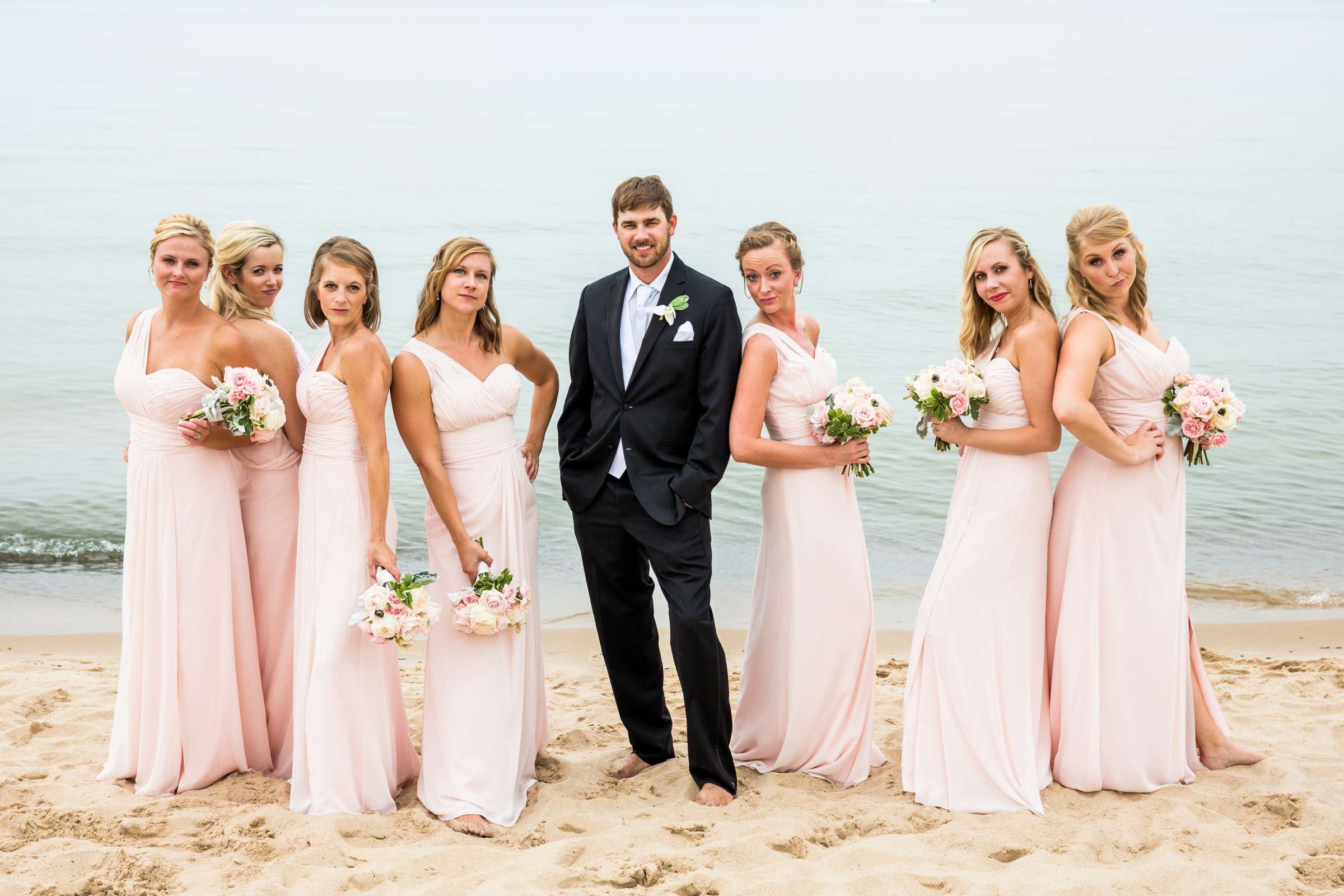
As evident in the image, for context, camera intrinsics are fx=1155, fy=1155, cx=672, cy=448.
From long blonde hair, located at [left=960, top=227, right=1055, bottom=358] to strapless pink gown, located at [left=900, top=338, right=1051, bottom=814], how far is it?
0.19 metres

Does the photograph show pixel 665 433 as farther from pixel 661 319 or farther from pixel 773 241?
pixel 773 241

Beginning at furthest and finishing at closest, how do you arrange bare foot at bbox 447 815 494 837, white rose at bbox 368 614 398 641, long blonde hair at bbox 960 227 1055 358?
long blonde hair at bbox 960 227 1055 358 → bare foot at bbox 447 815 494 837 → white rose at bbox 368 614 398 641


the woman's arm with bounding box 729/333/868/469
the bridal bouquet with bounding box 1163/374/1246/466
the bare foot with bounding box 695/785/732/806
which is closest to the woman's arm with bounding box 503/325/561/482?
the woman's arm with bounding box 729/333/868/469

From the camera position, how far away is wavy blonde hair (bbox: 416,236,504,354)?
476cm

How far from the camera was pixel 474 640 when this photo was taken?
4926 mm

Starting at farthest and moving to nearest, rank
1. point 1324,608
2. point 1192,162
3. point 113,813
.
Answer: point 1192,162 < point 1324,608 < point 113,813

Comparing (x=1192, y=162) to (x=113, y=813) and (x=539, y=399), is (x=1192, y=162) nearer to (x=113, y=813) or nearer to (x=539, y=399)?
(x=539, y=399)

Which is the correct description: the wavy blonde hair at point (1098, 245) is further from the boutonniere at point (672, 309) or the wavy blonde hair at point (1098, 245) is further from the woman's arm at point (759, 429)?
the boutonniere at point (672, 309)

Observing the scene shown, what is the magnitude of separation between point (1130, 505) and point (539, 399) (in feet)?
8.76

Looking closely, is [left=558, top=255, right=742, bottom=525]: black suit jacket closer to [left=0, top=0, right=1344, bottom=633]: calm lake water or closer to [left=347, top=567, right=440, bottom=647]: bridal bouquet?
[left=347, top=567, right=440, bottom=647]: bridal bouquet

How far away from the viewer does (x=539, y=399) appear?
5.45 m

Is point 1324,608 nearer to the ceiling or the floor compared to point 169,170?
nearer to the floor

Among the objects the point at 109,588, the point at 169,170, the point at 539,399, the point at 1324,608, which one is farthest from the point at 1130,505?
the point at 169,170

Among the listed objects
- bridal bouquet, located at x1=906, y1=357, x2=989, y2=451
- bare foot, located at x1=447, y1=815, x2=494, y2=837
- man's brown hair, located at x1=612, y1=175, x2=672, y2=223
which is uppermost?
man's brown hair, located at x1=612, y1=175, x2=672, y2=223
